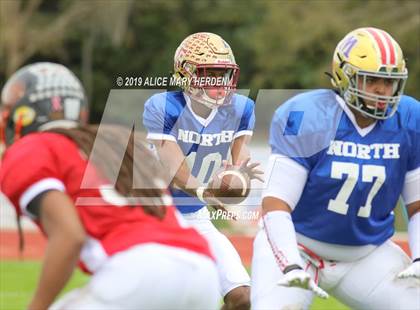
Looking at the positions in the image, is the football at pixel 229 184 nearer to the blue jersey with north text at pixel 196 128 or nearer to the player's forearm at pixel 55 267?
the blue jersey with north text at pixel 196 128

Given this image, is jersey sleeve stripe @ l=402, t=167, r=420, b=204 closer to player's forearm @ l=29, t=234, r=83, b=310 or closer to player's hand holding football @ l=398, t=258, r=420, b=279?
player's hand holding football @ l=398, t=258, r=420, b=279

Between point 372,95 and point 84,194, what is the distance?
59.5 inches

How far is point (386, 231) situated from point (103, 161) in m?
1.57

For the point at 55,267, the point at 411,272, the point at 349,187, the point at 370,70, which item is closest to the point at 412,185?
the point at 349,187

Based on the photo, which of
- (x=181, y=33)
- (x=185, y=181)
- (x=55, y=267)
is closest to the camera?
(x=55, y=267)

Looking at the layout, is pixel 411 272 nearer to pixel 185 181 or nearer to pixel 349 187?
pixel 349 187

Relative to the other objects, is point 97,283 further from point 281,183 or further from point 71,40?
point 71,40

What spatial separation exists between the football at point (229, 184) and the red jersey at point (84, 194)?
2.28 meters

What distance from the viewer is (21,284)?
859 cm

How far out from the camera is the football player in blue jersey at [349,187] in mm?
4316

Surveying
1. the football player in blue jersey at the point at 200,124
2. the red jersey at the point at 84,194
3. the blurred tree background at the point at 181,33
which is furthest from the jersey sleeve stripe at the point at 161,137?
the blurred tree background at the point at 181,33

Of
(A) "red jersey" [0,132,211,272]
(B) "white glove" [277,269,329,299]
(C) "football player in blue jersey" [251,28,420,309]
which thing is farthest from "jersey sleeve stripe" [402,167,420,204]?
(A) "red jersey" [0,132,211,272]

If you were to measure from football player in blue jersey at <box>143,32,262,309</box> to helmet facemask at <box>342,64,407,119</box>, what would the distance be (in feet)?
4.03

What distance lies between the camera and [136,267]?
3234 mm
